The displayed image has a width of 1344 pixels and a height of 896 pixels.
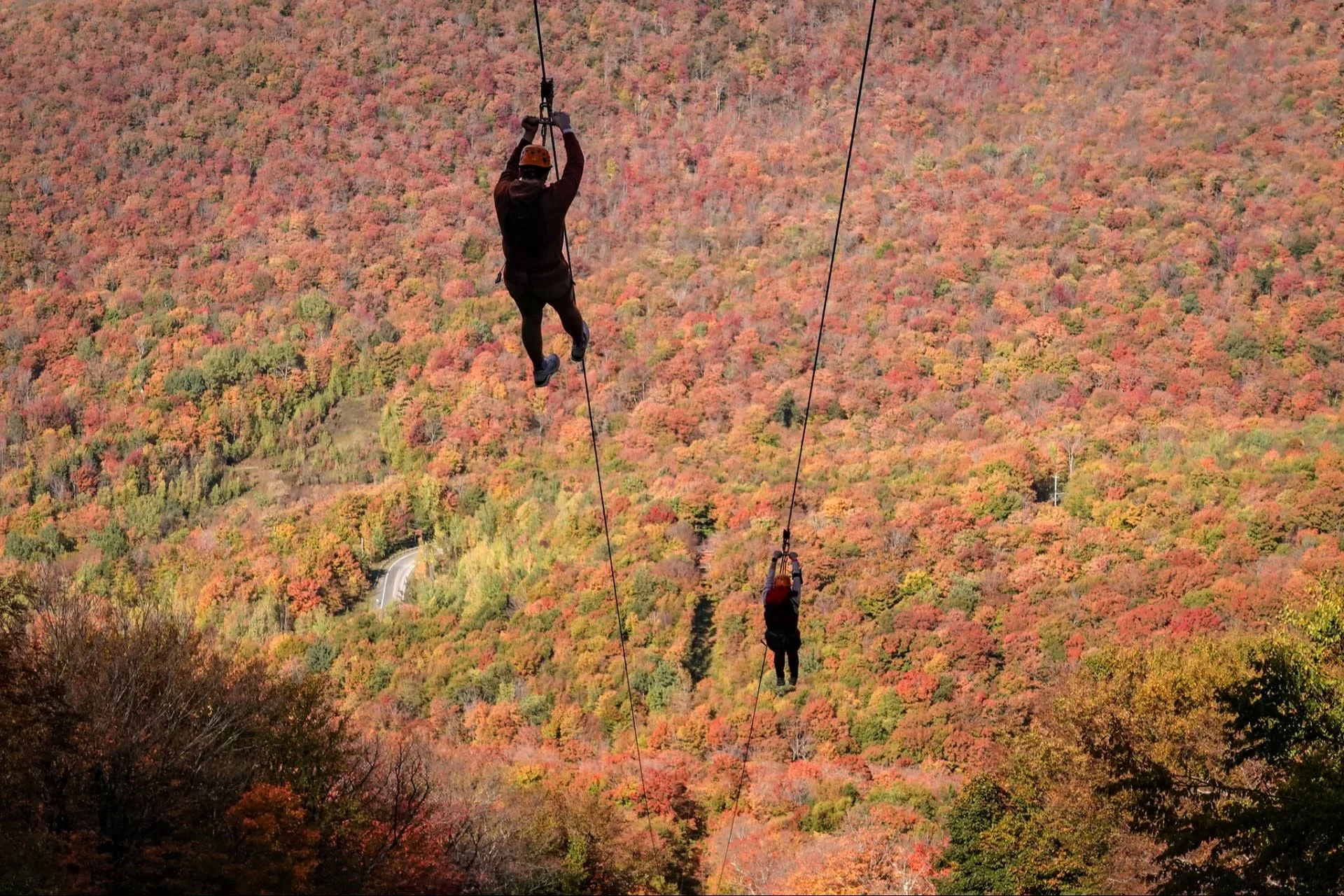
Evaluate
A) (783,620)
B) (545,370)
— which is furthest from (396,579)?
(545,370)

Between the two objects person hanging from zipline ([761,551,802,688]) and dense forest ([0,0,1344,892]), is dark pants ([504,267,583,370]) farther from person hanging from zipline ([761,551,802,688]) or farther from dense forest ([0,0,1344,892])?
dense forest ([0,0,1344,892])

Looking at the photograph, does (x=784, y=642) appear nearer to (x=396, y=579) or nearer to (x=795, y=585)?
(x=795, y=585)

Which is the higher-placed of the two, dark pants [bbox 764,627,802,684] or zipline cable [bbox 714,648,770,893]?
dark pants [bbox 764,627,802,684]

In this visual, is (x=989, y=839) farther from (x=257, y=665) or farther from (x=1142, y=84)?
(x=1142, y=84)

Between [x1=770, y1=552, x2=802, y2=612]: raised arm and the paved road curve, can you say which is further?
the paved road curve

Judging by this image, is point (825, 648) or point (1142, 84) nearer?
point (825, 648)

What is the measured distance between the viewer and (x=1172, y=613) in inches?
2392

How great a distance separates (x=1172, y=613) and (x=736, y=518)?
26110 mm

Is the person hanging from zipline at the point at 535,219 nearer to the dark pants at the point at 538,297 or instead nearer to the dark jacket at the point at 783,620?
the dark pants at the point at 538,297

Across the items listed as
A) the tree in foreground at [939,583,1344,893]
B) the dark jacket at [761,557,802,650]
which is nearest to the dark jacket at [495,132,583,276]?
the dark jacket at [761,557,802,650]

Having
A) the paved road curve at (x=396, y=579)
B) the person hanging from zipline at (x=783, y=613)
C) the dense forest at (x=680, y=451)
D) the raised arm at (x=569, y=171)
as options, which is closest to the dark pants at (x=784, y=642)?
the person hanging from zipline at (x=783, y=613)

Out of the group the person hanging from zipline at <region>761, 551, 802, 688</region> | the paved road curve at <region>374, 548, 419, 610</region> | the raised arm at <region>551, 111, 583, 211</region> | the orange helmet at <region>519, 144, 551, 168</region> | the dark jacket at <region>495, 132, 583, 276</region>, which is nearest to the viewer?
the raised arm at <region>551, 111, 583, 211</region>

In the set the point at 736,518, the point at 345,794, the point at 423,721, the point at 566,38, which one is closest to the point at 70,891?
the point at 345,794

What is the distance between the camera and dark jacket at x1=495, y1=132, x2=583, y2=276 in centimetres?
986
